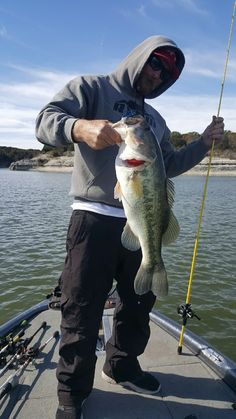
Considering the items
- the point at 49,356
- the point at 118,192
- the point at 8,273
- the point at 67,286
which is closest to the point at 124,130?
the point at 118,192

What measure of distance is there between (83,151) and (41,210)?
65.6ft

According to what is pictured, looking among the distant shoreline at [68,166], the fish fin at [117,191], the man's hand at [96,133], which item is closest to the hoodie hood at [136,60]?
the man's hand at [96,133]

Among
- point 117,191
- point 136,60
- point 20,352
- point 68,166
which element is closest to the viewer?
point 117,191

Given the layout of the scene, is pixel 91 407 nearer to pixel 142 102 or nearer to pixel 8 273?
pixel 142 102

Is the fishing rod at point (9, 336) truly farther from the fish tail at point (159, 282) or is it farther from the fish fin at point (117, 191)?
the fish fin at point (117, 191)

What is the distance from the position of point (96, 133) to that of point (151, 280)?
54.1 inches

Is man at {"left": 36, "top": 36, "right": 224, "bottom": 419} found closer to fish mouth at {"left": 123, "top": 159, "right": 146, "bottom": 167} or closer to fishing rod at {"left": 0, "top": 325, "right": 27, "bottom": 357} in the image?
fish mouth at {"left": 123, "top": 159, "right": 146, "bottom": 167}

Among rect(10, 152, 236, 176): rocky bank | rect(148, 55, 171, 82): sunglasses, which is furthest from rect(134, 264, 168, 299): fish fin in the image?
rect(10, 152, 236, 176): rocky bank

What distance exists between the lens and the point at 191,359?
4496 millimetres

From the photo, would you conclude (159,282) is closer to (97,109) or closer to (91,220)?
(91,220)

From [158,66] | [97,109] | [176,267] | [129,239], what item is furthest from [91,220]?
[176,267]

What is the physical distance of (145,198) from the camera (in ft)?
10.0

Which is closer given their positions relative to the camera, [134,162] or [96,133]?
[96,133]

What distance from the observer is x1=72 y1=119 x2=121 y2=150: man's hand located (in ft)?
8.74
